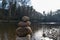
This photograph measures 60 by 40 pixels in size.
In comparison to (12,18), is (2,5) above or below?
above

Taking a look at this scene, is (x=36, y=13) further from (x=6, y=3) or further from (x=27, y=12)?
(x=6, y=3)

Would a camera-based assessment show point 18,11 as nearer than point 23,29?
No

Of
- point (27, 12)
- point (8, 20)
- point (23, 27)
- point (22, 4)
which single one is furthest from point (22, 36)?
point (8, 20)

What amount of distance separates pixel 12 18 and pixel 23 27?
106 feet

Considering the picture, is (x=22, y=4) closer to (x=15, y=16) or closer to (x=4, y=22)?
(x=15, y=16)

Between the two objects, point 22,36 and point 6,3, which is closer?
point 22,36

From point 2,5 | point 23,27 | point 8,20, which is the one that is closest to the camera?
point 23,27

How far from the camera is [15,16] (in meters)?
34.2

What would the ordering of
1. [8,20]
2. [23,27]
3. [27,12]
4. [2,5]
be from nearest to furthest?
[23,27], [27,12], [2,5], [8,20]

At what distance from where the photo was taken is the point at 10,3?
35719mm

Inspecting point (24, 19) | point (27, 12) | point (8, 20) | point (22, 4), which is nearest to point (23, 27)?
point (24, 19)

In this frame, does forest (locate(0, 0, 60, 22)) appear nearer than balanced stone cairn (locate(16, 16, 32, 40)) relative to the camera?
No

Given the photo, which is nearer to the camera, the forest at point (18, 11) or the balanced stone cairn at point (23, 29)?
the balanced stone cairn at point (23, 29)

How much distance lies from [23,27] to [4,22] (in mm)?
36857
